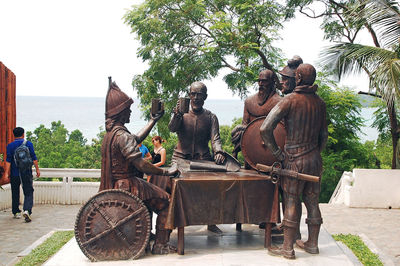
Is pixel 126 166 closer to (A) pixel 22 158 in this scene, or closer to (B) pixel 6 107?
(A) pixel 22 158

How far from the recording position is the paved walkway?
7609 mm

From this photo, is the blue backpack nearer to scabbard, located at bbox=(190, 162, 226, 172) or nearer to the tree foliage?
scabbard, located at bbox=(190, 162, 226, 172)

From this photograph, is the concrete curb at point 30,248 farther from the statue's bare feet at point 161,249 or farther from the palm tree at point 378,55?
the palm tree at point 378,55

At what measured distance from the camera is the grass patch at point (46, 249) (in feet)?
21.0

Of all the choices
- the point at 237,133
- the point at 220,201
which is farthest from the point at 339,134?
the point at 220,201

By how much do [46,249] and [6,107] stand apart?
17.0ft

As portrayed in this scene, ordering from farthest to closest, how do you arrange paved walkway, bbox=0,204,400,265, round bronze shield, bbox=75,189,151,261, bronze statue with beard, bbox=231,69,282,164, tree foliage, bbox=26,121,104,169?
tree foliage, bbox=26,121,104,169, paved walkway, bbox=0,204,400,265, bronze statue with beard, bbox=231,69,282,164, round bronze shield, bbox=75,189,151,261

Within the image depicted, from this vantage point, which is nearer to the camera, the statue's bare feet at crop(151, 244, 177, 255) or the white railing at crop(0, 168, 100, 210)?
the statue's bare feet at crop(151, 244, 177, 255)

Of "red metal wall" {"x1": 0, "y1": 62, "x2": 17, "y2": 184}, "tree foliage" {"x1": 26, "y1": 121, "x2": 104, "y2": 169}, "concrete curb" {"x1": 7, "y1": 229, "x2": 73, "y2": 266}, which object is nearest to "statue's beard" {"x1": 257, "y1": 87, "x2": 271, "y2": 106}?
"concrete curb" {"x1": 7, "y1": 229, "x2": 73, "y2": 266}

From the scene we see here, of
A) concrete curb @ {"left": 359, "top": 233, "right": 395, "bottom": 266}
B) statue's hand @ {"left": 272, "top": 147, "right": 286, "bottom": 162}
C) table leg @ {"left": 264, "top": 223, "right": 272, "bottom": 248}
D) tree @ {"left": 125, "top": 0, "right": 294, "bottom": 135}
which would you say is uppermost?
tree @ {"left": 125, "top": 0, "right": 294, "bottom": 135}

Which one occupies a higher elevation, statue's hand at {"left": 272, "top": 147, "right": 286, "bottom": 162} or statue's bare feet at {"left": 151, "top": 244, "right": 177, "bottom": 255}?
statue's hand at {"left": 272, "top": 147, "right": 286, "bottom": 162}

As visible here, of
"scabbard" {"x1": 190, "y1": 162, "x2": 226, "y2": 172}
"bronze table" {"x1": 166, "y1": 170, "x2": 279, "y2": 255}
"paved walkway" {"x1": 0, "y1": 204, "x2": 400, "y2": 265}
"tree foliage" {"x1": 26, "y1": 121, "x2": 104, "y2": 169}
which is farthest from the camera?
"tree foliage" {"x1": 26, "y1": 121, "x2": 104, "y2": 169}

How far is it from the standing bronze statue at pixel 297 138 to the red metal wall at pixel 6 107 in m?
7.11

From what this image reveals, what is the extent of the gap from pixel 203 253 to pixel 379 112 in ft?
40.9
